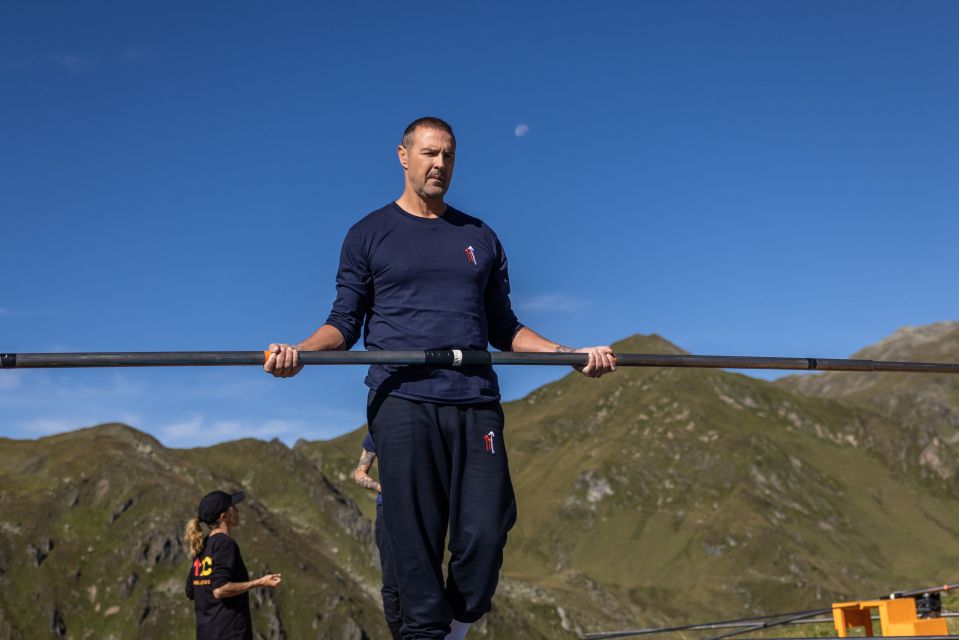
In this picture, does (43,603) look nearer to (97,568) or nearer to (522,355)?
(97,568)

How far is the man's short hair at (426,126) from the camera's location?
20.4 feet

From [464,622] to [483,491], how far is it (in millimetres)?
791

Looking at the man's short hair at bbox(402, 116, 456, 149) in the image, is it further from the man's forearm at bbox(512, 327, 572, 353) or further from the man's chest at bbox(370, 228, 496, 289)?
the man's forearm at bbox(512, 327, 572, 353)

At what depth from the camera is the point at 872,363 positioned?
7801mm

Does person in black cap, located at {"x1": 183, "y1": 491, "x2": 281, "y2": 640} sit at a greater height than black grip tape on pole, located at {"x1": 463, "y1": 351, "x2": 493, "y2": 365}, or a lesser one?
lesser

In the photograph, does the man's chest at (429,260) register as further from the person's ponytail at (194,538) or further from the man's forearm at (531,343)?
the person's ponytail at (194,538)

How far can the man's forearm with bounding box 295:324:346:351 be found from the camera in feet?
19.9

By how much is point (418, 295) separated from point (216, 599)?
6.24 meters

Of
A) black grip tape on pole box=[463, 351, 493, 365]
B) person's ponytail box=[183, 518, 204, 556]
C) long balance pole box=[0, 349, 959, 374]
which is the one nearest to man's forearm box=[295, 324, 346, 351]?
long balance pole box=[0, 349, 959, 374]

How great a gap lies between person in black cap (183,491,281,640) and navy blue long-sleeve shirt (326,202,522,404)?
544cm

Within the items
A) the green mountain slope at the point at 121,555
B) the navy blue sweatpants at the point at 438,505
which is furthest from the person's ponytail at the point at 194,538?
the green mountain slope at the point at 121,555

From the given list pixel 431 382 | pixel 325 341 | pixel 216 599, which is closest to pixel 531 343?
pixel 431 382

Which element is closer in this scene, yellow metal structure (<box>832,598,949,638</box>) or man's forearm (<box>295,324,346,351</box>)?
man's forearm (<box>295,324,346,351</box>)

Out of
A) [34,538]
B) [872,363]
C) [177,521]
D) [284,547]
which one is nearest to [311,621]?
[284,547]
